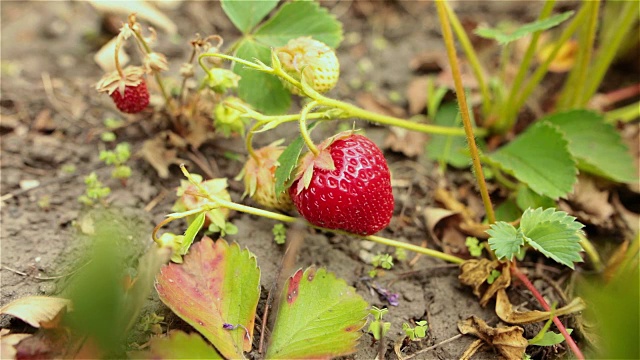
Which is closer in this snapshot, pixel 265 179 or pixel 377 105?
pixel 265 179

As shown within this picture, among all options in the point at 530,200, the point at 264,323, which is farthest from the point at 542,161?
the point at 264,323

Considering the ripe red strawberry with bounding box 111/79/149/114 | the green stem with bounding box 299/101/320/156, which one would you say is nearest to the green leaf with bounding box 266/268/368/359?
the green stem with bounding box 299/101/320/156

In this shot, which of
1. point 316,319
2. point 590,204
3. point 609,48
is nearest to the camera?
point 316,319

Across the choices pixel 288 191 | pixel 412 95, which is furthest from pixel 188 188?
pixel 412 95

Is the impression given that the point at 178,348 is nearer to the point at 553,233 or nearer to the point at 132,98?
the point at 132,98

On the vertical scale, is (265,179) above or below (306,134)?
below

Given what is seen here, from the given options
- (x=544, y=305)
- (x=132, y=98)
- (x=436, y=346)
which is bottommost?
(x=436, y=346)

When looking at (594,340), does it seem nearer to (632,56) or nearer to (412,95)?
(412,95)

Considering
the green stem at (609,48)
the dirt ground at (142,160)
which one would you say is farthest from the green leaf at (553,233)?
the green stem at (609,48)
